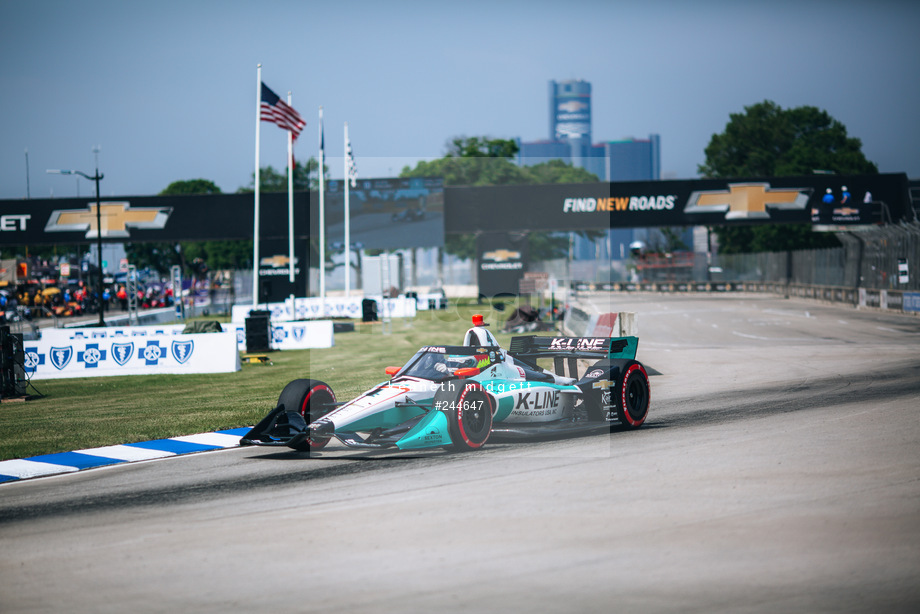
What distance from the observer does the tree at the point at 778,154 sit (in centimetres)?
8862

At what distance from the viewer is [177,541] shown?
24.2ft

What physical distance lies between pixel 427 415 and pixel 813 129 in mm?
97167

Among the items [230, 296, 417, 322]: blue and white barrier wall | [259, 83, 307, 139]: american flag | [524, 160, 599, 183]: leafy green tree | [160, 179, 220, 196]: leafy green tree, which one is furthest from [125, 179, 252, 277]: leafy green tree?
[259, 83, 307, 139]: american flag

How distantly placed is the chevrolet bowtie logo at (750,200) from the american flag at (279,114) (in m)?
29.2

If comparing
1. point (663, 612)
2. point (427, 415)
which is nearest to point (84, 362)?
point (427, 415)

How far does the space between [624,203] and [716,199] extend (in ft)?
18.6

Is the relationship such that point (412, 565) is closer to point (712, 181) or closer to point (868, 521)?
point (868, 521)

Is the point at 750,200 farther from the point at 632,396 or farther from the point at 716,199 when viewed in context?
the point at 632,396

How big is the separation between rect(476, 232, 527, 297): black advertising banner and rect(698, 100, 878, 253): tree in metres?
37.6

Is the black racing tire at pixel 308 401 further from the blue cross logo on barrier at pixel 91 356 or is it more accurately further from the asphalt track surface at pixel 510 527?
the blue cross logo on barrier at pixel 91 356

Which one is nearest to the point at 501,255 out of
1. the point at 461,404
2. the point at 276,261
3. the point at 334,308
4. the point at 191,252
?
the point at 334,308

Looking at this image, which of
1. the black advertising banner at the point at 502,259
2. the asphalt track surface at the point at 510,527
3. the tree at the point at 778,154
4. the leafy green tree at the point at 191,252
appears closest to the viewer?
the asphalt track surface at the point at 510,527

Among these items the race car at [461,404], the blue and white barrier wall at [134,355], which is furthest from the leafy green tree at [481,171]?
the race car at [461,404]

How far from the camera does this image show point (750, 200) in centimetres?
5522
